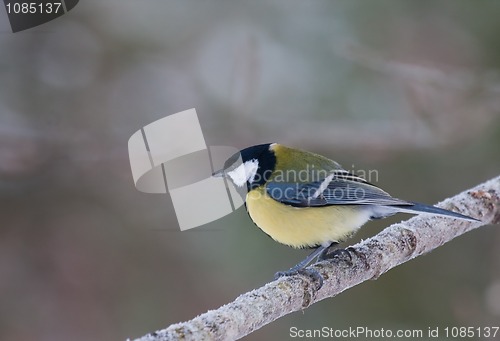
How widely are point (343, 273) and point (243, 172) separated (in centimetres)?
57

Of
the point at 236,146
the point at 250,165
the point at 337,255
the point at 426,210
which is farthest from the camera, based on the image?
the point at 236,146

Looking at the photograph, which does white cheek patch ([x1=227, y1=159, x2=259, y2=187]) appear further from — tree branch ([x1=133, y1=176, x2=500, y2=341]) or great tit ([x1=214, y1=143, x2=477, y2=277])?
tree branch ([x1=133, y1=176, x2=500, y2=341])

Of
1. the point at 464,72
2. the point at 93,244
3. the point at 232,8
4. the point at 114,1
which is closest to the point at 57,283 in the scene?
the point at 93,244

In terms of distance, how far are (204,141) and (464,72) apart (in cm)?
143

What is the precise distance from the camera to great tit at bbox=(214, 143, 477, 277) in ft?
6.71

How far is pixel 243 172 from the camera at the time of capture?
2266 millimetres

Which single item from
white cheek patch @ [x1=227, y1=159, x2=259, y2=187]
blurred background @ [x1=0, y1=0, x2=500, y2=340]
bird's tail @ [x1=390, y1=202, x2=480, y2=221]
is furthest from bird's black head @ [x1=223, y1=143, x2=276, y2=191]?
blurred background @ [x1=0, y1=0, x2=500, y2=340]

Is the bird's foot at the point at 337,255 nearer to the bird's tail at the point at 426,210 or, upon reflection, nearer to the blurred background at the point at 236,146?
the bird's tail at the point at 426,210

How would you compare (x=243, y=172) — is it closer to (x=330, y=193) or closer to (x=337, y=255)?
(x=330, y=193)

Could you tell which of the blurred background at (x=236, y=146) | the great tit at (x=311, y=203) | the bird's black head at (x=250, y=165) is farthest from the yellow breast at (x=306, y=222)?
the blurred background at (x=236, y=146)

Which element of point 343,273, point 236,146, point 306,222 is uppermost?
point 236,146

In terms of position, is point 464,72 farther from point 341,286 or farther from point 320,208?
point 341,286

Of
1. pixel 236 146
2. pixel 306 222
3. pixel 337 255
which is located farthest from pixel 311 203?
pixel 236 146

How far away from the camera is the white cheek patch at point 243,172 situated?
7.37 feet
